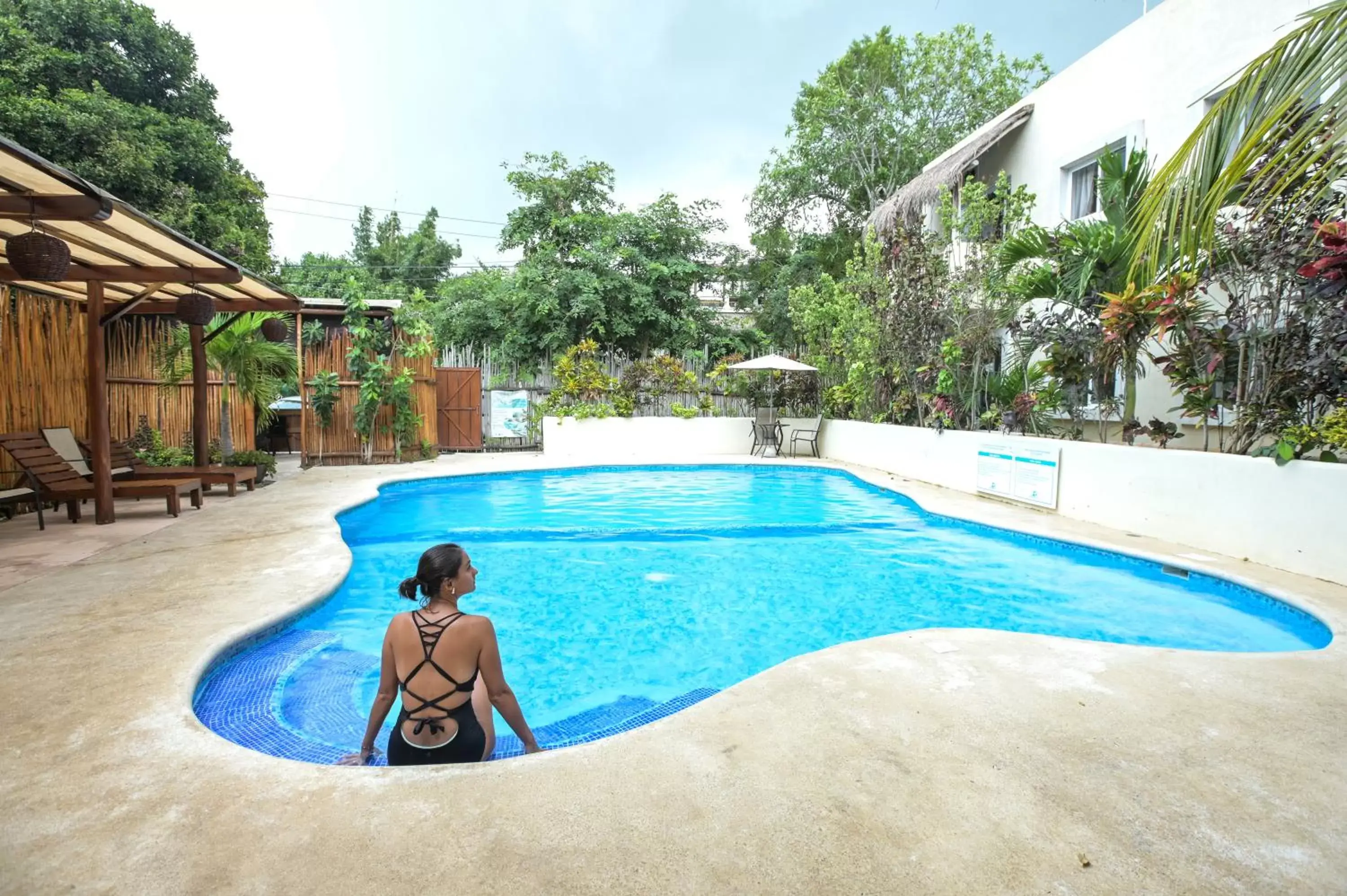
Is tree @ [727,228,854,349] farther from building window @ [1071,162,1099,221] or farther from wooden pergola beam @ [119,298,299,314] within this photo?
wooden pergola beam @ [119,298,299,314]

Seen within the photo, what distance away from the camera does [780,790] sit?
2.17m

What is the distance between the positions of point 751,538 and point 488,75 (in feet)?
63.8

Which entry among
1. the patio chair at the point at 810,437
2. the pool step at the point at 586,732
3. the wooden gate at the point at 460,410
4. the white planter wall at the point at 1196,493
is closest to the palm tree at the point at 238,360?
the wooden gate at the point at 460,410

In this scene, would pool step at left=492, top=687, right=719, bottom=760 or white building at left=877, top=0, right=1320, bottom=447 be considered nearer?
pool step at left=492, top=687, right=719, bottom=760

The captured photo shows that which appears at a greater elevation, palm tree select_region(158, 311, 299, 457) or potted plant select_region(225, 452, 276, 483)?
palm tree select_region(158, 311, 299, 457)

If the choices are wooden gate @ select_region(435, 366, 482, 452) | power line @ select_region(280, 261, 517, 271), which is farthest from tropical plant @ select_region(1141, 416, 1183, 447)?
power line @ select_region(280, 261, 517, 271)

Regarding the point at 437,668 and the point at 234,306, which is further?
the point at 234,306

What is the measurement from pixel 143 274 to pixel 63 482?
2183mm

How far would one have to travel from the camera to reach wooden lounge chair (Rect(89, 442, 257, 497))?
7938 mm

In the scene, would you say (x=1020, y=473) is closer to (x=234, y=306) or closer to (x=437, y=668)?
(x=437, y=668)

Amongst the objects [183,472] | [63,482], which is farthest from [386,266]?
[63,482]

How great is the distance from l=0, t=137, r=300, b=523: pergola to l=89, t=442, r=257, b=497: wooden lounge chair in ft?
1.69

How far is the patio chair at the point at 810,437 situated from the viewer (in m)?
14.7

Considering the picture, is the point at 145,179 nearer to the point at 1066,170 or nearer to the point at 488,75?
the point at 488,75
